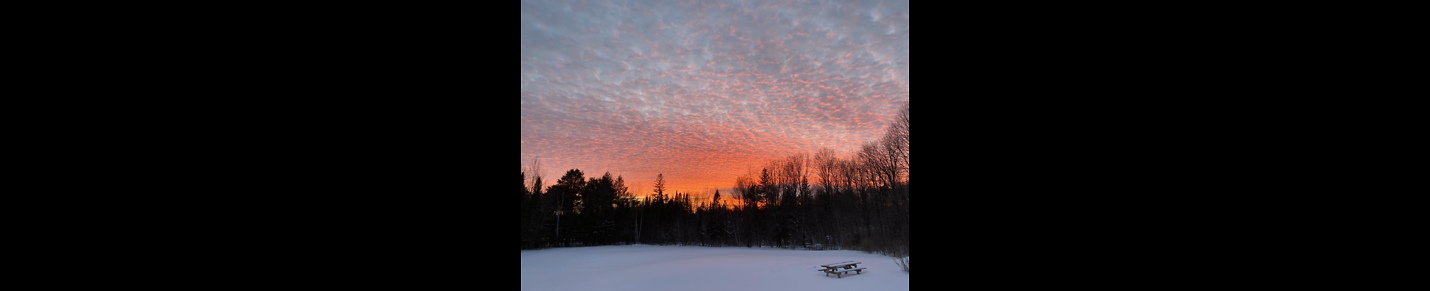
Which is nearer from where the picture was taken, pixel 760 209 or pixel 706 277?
pixel 706 277

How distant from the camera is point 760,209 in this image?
85.8ft

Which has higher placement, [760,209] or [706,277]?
[760,209]

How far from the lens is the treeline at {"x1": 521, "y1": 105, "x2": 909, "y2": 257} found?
702 inches

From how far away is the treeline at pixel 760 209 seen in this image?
702 inches

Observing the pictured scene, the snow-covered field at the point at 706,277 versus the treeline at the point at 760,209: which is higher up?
the treeline at the point at 760,209

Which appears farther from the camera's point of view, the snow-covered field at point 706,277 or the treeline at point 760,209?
the treeline at point 760,209

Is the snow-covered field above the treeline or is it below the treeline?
below

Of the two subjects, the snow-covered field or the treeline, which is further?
the treeline
